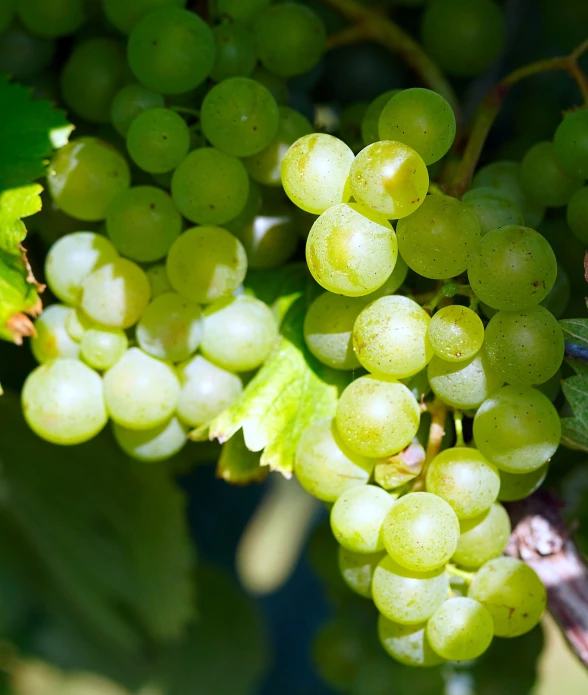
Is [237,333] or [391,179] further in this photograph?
[237,333]

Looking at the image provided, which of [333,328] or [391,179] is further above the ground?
[391,179]

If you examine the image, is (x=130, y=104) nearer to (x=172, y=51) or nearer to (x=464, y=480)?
(x=172, y=51)

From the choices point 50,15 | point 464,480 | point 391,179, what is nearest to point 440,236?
point 391,179

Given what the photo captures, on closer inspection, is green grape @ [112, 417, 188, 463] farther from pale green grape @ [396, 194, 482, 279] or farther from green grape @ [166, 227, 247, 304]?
pale green grape @ [396, 194, 482, 279]

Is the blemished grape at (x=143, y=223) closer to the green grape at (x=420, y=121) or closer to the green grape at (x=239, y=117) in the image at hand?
the green grape at (x=239, y=117)

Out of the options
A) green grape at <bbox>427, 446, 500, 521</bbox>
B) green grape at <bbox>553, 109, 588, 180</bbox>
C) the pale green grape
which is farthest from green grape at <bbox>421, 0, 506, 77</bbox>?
green grape at <bbox>427, 446, 500, 521</bbox>
